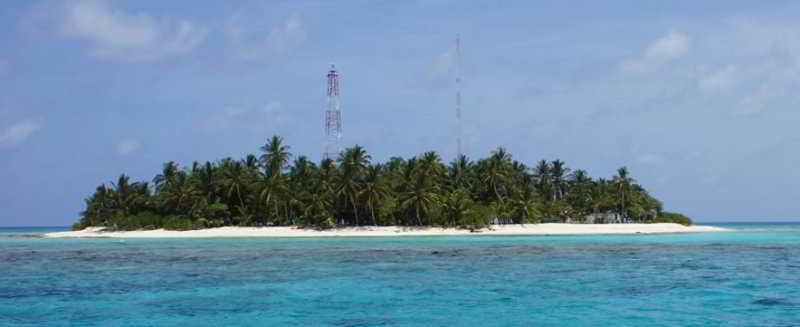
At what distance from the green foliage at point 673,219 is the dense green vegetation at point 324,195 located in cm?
1625

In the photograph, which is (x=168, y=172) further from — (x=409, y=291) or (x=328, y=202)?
(x=409, y=291)

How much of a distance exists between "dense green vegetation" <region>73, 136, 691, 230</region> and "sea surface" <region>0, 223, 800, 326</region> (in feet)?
119

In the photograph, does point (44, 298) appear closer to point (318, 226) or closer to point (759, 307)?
point (759, 307)

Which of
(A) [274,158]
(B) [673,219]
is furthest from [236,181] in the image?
(B) [673,219]

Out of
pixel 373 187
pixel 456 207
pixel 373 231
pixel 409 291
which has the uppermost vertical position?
pixel 373 187

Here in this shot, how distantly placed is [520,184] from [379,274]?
66.5 meters

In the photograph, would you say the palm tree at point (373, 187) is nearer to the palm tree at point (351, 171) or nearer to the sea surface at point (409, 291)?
the palm tree at point (351, 171)

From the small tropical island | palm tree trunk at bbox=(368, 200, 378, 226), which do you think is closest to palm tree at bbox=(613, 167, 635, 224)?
the small tropical island

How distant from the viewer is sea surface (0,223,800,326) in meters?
20.6

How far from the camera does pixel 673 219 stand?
4016 inches

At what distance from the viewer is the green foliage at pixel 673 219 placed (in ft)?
Result: 331

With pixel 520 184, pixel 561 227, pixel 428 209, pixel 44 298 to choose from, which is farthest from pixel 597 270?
pixel 520 184

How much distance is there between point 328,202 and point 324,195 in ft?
3.55

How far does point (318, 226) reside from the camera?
271 feet
